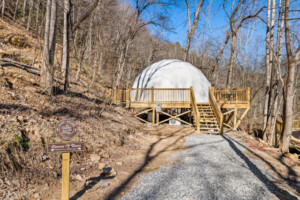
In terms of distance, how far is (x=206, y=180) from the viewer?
4273 millimetres

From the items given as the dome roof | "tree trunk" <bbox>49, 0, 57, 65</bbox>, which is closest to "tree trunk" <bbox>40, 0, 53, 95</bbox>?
"tree trunk" <bbox>49, 0, 57, 65</bbox>

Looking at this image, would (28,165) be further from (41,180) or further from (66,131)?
(66,131)

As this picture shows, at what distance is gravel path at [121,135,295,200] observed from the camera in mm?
3641

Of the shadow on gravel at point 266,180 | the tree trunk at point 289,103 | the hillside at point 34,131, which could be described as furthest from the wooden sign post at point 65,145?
the tree trunk at point 289,103

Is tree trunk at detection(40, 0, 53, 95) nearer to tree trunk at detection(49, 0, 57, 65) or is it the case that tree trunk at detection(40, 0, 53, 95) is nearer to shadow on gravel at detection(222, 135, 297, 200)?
tree trunk at detection(49, 0, 57, 65)

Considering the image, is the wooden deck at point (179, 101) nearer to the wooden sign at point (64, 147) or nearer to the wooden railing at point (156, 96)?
the wooden railing at point (156, 96)

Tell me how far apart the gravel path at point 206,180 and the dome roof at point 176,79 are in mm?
8866

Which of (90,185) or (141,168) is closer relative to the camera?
(90,185)

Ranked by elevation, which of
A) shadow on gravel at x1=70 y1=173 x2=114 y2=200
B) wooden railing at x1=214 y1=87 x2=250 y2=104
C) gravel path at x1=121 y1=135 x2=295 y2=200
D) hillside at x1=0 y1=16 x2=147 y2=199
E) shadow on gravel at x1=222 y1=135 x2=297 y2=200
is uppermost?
wooden railing at x1=214 y1=87 x2=250 y2=104

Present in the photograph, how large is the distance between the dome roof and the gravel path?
8866mm

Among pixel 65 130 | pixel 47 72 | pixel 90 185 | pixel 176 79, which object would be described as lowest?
pixel 90 185

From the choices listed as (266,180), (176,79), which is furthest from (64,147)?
(176,79)

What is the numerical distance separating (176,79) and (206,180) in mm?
11297

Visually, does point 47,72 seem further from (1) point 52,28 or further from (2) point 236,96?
(2) point 236,96
